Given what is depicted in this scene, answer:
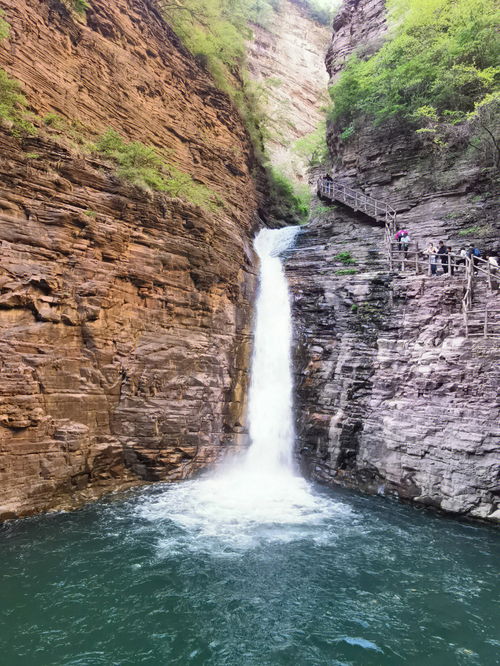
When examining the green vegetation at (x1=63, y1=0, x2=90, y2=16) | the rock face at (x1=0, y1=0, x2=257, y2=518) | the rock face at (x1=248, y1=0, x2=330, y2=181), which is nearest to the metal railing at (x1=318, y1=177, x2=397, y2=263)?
the rock face at (x1=0, y1=0, x2=257, y2=518)

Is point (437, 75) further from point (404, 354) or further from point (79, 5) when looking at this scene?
point (79, 5)

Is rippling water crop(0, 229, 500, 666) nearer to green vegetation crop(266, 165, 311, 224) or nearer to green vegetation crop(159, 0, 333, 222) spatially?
green vegetation crop(266, 165, 311, 224)

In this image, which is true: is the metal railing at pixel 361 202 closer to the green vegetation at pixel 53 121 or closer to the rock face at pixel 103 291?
the rock face at pixel 103 291

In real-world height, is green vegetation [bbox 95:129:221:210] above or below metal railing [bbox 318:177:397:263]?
below

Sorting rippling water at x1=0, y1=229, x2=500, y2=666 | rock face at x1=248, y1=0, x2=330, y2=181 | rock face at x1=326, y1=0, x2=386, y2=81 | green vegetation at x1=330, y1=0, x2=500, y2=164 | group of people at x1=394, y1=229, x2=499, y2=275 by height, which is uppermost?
rock face at x1=248, y1=0, x2=330, y2=181

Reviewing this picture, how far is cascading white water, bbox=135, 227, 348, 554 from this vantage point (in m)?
8.88

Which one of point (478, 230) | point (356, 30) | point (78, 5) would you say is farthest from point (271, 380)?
point (356, 30)

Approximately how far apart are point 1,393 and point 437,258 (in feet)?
46.9

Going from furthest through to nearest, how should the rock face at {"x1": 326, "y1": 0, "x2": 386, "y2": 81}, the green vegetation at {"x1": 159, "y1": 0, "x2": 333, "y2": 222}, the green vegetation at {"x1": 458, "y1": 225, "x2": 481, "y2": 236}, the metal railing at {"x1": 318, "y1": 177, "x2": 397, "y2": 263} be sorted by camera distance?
the rock face at {"x1": 326, "y1": 0, "x2": 386, "y2": 81}
the green vegetation at {"x1": 159, "y1": 0, "x2": 333, "y2": 222}
the metal railing at {"x1": 318, "y1": 177, "x2": 397, "y2": 263}
the green vegetation at {"x1": 458, "y1": 225, "x2": 481, "y2": 236}

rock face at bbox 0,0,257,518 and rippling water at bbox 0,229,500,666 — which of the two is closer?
rippling water at bbox 0,229,500,666

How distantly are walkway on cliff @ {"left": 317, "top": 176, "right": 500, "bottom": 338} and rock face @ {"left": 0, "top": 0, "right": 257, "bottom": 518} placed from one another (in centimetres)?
604

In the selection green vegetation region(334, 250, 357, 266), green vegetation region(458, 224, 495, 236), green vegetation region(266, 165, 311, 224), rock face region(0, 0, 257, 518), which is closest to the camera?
rock face region(0, 0, 257, 518)

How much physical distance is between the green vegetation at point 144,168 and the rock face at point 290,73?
2351 cm

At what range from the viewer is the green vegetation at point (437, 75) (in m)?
16.8
